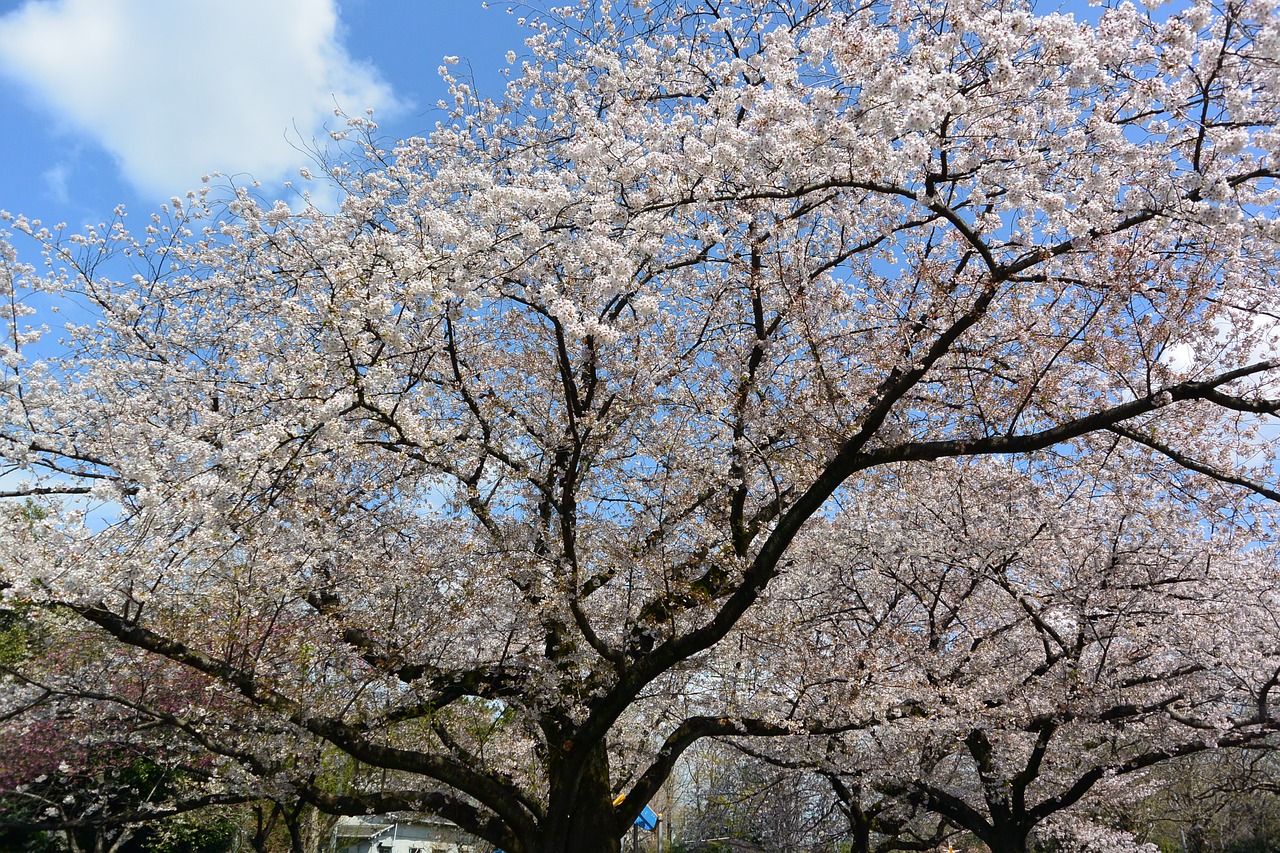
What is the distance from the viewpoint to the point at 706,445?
8.81 metres

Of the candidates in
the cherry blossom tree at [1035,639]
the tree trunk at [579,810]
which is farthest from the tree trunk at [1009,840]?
the tree trunk at [579,810]

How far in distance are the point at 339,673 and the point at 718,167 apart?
6363mm

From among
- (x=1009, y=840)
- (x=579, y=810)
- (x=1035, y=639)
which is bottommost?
(x=1009, y=840)

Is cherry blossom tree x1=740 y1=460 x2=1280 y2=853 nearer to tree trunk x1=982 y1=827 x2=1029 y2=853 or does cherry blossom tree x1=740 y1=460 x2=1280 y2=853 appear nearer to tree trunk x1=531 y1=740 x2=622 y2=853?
tree trunk x1=982 y1=827 x2=1029 y2=853

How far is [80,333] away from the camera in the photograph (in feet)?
31.7

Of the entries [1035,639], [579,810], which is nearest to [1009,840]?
[1035,639]

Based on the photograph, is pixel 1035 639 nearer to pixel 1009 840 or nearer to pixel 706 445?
pixel 1009 840

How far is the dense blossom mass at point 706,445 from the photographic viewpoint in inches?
224

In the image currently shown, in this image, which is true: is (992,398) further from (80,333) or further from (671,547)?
(80,333)

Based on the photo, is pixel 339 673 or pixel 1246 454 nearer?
pixel 339 673

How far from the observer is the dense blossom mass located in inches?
224

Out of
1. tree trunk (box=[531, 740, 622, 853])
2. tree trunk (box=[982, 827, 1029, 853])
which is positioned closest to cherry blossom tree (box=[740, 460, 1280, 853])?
tree trunk (box=[982, 827, 1029, 853])

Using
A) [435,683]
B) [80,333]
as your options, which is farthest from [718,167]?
[80,333]

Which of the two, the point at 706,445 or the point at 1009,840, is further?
the point at 1009,840
